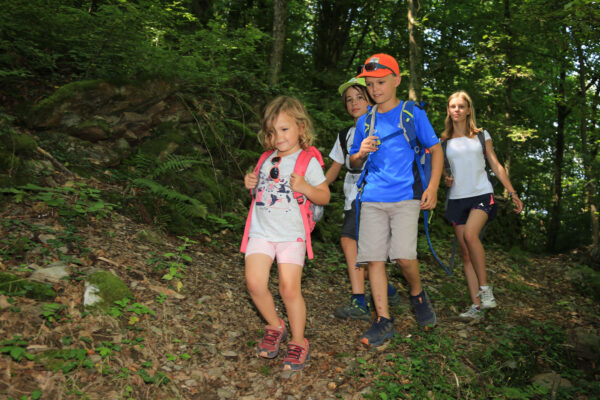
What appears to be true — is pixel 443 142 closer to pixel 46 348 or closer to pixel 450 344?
pixel 450 344

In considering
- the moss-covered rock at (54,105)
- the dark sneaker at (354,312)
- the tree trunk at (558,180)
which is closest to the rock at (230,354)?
the dark sneaker at (354,312)

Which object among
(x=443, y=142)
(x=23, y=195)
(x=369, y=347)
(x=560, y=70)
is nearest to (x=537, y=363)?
(x=369, y=347)

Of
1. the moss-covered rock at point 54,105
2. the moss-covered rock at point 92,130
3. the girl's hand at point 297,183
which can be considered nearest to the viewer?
the girl's hand at point 297,183

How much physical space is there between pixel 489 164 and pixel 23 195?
521cm

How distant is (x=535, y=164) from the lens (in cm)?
1752

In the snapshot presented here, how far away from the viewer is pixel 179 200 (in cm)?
537

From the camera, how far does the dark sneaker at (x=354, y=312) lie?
178 inches

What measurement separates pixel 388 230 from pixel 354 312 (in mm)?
1094

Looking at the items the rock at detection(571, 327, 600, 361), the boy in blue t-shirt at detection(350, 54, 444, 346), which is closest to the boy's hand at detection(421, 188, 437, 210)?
Answer: the boy in blue t-shirt at detection(350, 54, 444, 346)

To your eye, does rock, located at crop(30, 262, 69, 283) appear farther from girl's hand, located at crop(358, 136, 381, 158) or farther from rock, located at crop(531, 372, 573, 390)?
rock, located at crop(531, 372, 573, 390)

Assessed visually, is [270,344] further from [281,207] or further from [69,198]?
[69,198]

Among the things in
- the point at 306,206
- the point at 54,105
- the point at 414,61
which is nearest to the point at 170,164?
the point at 54,105

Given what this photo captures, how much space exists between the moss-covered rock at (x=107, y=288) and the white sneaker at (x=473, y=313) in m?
3.68

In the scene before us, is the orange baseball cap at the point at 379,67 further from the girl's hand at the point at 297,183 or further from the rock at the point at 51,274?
the rock at the point at 51,274
